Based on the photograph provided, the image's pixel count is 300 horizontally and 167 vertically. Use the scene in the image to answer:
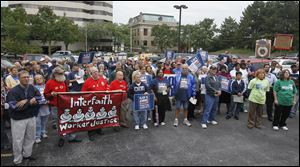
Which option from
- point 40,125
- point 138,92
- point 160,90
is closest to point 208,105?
point 160,90

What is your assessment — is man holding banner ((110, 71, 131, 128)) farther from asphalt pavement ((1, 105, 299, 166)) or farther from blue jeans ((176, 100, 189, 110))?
blue jeans ((176, 100, 189, 110))

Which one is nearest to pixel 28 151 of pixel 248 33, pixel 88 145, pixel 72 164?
pixel 72 164

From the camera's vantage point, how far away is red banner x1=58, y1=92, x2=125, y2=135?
17.6ft

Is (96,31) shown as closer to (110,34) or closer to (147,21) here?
(110,34)

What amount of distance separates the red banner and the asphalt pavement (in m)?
0.35

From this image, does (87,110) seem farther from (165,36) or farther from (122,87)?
(165,36)

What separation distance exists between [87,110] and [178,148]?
2.26 metres

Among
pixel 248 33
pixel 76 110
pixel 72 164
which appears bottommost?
pixel 72 164

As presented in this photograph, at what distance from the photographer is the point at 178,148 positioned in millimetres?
5238

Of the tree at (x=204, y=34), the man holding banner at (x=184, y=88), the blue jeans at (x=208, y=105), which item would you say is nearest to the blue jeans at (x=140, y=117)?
the man holding banner at (x=184, y=88)

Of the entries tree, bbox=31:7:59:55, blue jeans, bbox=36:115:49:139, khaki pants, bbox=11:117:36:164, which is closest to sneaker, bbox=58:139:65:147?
blue jeans, bbox=36:115:49:139

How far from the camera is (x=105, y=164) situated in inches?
177

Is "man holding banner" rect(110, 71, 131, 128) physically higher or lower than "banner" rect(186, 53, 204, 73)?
lower

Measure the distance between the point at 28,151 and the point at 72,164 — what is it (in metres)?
0.88
